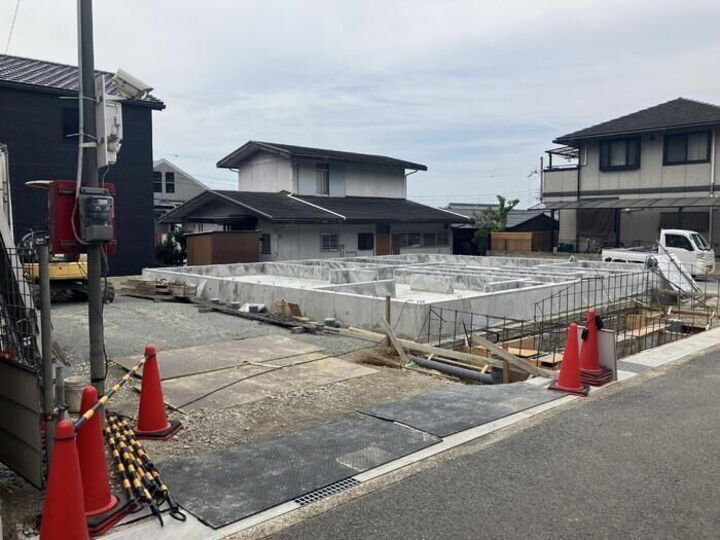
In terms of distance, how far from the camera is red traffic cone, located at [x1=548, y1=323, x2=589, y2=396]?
→ 6852 mm

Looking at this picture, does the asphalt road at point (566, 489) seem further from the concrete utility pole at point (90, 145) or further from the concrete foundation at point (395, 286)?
the concrete foundation at point (395, 286)

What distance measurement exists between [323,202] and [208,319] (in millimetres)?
16401

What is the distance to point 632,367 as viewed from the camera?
27.0 ft

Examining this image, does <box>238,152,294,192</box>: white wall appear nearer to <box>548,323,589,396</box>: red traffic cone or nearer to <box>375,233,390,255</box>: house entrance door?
<box>375,233,390,255</box>: house entrance door

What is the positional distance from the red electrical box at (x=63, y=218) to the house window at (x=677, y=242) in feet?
74.9

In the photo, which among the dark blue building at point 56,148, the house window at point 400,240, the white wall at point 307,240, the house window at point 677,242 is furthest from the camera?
the house window at point 400,240

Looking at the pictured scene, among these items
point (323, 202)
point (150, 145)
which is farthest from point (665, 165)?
point (150, 145)

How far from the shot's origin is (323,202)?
28.4 meters

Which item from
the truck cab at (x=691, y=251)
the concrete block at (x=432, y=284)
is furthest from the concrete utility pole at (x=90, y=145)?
the truck cab at (x=691, y=251)

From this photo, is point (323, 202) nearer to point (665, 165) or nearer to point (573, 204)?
point (573, 204)

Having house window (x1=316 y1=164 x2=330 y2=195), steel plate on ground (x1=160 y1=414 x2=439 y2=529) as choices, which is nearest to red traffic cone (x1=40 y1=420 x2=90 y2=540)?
steel plate on ground (x1=160 y1=414 x2=439 y2=529)

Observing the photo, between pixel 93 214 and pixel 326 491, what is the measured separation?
9.04ft

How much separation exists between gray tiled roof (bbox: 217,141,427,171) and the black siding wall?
7.48 metres

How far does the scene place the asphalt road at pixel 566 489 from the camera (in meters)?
3.78
